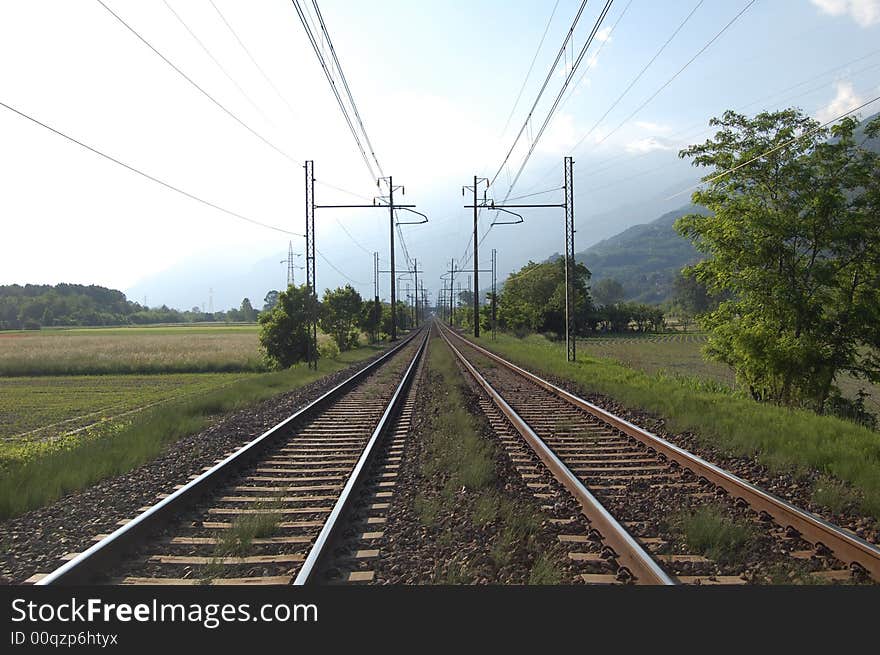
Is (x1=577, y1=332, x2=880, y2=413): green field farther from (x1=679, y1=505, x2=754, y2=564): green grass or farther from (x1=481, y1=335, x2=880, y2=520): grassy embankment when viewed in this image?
(x1=679, y1=505, x2=754, y2=564): green grass

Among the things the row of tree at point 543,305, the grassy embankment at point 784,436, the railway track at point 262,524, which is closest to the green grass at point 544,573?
the railway track at point 262,524

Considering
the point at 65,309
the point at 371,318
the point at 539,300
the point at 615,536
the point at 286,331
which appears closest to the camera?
the point at 615,536

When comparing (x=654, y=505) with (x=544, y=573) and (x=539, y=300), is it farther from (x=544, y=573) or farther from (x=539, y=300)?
(x=539, y=300)

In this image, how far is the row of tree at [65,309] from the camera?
148m

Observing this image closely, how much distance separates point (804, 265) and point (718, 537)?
41.6 feet

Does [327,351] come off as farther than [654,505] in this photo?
Yes

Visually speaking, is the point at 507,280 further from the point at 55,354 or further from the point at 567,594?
the point at 567,594

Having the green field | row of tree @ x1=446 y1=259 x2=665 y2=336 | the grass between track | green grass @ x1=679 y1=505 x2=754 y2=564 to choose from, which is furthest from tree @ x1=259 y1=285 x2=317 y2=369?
row of tree @ x1=446 y1=259 x2=665 y2=336

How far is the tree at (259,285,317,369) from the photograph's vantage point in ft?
115

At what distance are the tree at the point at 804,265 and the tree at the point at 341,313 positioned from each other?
37.1 m

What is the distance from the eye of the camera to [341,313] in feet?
163

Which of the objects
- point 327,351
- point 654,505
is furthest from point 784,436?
point 327,351

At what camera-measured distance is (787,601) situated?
3.80 m

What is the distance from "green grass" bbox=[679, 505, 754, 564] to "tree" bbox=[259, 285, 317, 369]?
3142 centimetres
